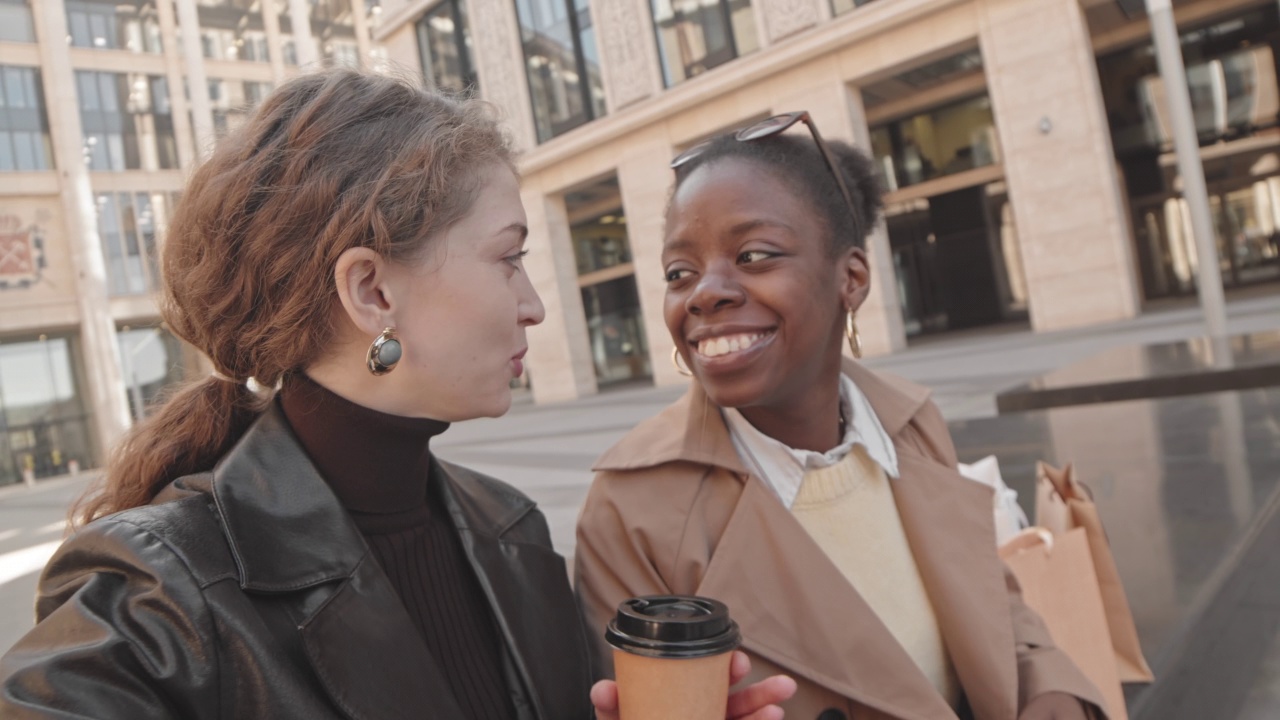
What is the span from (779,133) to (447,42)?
22781mm

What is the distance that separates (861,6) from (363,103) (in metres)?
15.4

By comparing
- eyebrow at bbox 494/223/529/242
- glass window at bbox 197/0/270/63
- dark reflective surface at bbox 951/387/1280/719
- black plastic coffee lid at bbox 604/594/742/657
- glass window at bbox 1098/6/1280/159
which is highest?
glass window at bbox 197/0/270/63

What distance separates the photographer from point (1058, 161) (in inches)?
538

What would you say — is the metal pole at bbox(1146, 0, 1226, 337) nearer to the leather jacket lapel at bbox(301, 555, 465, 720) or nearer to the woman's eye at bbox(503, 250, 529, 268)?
the woman's eye at bbox(503, 250, 529, 268)

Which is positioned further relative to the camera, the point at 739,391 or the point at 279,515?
the point at 739,391

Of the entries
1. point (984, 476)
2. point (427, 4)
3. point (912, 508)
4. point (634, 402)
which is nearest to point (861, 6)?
point (634, 402)

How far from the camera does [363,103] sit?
138 cm

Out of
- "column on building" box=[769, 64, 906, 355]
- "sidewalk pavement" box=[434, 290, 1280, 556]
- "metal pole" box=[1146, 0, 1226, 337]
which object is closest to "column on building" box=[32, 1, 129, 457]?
"sidewalk pavement" box=[434, 290, 1280, 556]

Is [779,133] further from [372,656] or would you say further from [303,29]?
[303,29]

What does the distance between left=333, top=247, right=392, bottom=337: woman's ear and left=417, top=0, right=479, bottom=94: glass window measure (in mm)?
22090

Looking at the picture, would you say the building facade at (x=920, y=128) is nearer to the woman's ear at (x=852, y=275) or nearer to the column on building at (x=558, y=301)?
the column on building at (x=558, y=301)

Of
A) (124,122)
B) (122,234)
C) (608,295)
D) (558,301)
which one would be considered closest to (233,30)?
(124,122)

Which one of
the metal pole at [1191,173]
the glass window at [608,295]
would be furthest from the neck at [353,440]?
the glass window at [608,295]

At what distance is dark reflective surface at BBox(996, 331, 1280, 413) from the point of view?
213 inches
